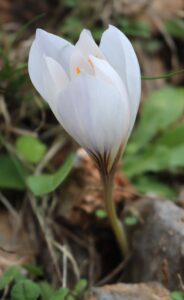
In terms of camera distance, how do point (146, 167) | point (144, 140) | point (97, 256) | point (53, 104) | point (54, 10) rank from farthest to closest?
point (54, 10), point (144, 140), point (146, 167), point (97, 256), point (53, 104)

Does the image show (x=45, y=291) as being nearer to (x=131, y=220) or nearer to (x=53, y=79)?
(x=131, y=220)

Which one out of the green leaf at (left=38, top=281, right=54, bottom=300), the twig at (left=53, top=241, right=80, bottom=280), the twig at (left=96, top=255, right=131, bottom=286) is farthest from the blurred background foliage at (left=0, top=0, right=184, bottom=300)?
the twig at (left=96, top=255, right=131, bottom=286)

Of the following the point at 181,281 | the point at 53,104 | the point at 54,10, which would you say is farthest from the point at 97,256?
the point at 54,10

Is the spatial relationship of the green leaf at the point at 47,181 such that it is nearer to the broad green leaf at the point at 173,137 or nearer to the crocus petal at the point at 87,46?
the crocus petal at the point at 87,46

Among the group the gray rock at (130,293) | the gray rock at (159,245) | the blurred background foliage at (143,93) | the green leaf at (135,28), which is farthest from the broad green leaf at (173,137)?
the gray rock at (130,293)

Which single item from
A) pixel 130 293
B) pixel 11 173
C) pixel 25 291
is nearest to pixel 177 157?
pixel 11 173

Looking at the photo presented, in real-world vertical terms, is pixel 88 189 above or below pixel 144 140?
above

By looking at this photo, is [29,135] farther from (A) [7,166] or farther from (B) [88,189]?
(B) [88,189]

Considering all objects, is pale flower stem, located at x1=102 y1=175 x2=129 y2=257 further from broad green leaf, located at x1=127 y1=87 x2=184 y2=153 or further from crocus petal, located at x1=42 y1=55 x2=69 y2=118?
broad green leaf, located at x1=127 y1=87 x2=184 y2=153
